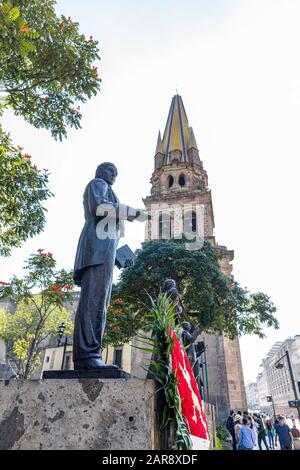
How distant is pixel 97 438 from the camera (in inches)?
90.8

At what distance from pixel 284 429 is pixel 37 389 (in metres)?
10.6

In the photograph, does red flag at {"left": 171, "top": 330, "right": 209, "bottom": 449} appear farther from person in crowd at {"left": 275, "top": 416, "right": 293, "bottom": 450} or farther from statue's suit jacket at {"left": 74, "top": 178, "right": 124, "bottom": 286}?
person in crowd at {"left": 275, "top": 416, "right": 293, "bottom": 450}

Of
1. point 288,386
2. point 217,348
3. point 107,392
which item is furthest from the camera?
point 288,386

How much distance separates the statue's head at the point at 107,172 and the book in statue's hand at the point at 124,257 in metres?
0.88

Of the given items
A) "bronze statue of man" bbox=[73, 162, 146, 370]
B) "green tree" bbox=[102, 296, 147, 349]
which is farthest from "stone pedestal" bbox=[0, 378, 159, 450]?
"green tree" bbox=[102, 296, 147, 349]

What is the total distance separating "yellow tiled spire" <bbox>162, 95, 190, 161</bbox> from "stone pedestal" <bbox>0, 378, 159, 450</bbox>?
37432 mm

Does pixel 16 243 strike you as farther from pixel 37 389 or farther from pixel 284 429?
pixel 284 429

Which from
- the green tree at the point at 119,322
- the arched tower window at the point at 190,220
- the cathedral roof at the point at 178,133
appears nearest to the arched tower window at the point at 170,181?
the cathedral roof at the point at 178,133

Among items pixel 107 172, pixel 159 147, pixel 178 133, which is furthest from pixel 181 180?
pixel 107 172

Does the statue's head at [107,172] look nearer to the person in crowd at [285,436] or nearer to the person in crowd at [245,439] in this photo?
the person in crowd at [245,439]

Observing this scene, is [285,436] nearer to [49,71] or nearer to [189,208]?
[49,71]

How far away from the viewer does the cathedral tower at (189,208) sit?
23.9 m

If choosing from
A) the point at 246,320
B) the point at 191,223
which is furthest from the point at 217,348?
the point at 191,223

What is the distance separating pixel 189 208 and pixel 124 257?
92.0ft
